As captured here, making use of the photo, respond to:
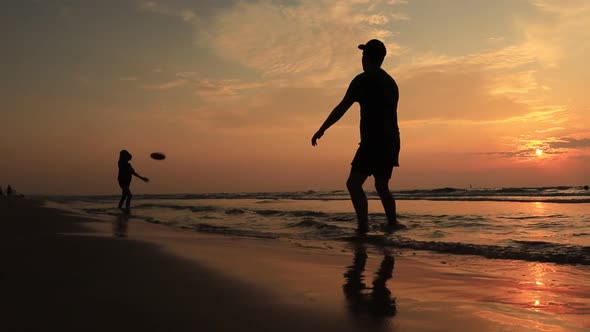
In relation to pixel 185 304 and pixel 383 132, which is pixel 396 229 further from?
pixel 185 304

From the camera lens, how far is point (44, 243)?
4.02 m

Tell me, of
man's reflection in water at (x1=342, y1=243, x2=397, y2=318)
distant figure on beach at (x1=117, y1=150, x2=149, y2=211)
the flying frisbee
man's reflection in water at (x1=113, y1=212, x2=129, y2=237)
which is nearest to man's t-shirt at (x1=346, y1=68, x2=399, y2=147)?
man's reflection in water at (x1=342, y1=243, x2=397, y2=318)

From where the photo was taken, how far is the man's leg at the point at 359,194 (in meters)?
5.68

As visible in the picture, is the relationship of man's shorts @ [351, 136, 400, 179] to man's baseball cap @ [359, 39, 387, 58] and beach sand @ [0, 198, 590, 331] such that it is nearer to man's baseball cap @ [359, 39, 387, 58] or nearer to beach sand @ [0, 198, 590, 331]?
man's baseball cap @ [359, 39, 387, 58]

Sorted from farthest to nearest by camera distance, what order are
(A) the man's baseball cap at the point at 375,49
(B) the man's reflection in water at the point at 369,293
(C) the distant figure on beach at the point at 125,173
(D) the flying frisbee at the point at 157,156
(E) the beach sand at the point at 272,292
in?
(C) the distant figure on beach at the point at 125,173 → (D) the flying frisbee at the point at 157,156 → (A) the man's baseball cap at the point at 375,49 → (B) the man's reflection in water at the point at 369,293 → (E) the beach sand at the point at 272,292

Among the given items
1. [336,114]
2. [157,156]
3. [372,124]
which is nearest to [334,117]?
[336,114]

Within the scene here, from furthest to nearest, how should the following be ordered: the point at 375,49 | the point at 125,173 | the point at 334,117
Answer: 1. the point at 125,173
2. the point at 375,49
3. the point at 334,117

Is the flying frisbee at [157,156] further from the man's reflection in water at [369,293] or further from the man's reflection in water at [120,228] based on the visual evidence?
the man's reflection in water at [369,293]

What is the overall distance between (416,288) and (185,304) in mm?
1290

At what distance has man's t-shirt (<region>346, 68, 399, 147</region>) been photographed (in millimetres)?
5645

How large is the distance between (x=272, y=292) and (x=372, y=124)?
3629 mm

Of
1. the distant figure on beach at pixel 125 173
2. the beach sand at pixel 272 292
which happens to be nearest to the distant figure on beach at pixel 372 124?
the beach sand at pixel 272 292

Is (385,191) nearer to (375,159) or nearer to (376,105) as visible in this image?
(375,159)

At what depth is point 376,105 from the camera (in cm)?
569
